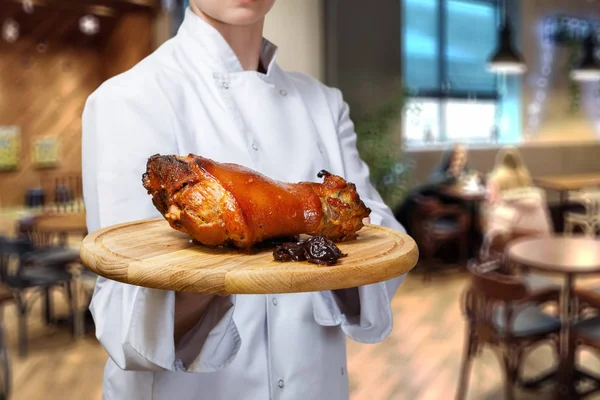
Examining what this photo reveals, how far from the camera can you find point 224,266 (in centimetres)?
65

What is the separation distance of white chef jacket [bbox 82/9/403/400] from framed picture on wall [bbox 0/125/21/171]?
7183mm

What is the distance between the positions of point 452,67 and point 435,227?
9.71 ft

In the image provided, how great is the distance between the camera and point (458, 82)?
8227 millimetres

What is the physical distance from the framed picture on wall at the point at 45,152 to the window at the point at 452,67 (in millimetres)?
4575

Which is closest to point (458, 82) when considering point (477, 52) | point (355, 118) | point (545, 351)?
point (477, 52)

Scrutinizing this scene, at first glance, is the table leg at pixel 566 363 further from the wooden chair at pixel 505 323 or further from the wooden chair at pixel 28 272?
the wooden chair at pixel 28 272

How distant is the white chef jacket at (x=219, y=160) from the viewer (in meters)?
0.93

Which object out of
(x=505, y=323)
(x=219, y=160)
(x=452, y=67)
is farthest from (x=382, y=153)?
(x=452, y=67)

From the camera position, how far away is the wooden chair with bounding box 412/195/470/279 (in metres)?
6.05

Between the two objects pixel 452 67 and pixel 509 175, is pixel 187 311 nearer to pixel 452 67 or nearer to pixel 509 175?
pixel 509 175

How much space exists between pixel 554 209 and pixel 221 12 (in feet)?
23.8

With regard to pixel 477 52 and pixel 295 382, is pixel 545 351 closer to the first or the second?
pixel 295 382

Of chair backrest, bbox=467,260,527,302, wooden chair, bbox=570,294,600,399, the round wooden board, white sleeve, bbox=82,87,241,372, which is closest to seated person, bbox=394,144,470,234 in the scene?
wooden chair, bbox=570,294,600,399

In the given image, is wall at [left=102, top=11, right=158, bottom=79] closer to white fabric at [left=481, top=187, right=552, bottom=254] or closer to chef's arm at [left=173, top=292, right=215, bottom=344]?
white fabric at [left=481, top=187, right=552, bottom=254]
